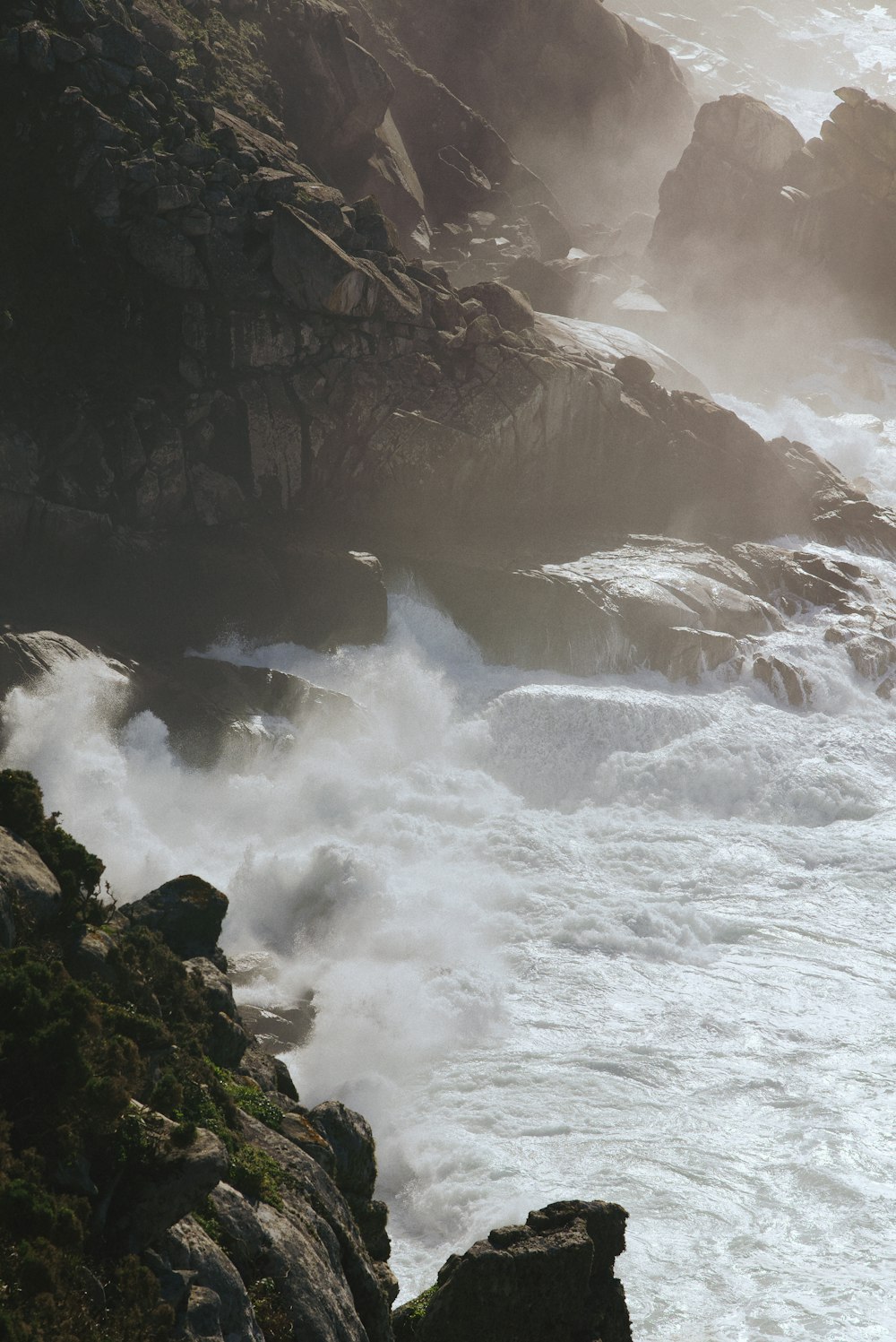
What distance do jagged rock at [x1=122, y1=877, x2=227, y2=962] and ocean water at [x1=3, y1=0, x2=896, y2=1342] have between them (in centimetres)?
747

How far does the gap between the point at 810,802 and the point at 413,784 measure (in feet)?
51.9

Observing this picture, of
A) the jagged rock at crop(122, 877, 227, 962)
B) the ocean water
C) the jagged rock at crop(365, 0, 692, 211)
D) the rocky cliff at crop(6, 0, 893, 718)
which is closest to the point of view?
the jagged rock at crop(122, 877, 227, 962)

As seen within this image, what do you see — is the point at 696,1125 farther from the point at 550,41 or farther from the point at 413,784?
the point at 550,41

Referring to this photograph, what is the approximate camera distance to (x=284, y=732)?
4222 centimetres

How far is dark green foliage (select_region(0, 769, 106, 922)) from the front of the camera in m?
18.1

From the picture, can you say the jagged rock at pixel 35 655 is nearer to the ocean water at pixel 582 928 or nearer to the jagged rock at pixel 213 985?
the ocean water at pixel 582 928

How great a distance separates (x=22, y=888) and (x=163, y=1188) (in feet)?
17.7

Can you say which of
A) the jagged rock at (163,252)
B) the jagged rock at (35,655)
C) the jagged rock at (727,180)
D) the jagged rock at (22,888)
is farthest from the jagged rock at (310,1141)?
the jagged rock at (727,180)

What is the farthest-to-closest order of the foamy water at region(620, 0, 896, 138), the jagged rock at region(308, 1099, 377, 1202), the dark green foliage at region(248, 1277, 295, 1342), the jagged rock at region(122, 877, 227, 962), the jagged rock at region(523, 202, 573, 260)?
the foamy water at region(620, 0, 896, 138)
the jagged rock at region(523, 202, 573, 260)
the jagged rock at region(122, 877, 227, 962)
the jagged rock at region(308, 1099, 377, 1202)
the dark green foliage at region(248, 1277, 295, 1342)

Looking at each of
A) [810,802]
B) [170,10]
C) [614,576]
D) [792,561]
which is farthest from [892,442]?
[170,10]

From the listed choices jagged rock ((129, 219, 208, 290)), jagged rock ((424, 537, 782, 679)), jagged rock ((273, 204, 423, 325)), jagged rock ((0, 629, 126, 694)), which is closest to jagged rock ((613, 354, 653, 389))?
jagged rock ((424, 537, 782, 679))

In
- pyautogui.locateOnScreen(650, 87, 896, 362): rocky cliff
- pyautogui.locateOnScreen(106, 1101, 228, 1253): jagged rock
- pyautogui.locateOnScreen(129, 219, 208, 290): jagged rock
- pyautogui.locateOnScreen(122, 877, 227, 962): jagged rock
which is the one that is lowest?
pyautogui.locateOnScreen(106, 1101, 228, 1253): jagged rock

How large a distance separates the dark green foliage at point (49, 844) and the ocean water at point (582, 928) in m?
10.6

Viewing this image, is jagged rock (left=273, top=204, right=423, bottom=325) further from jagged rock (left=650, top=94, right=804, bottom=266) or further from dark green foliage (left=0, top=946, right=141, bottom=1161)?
jagged rock (left=650, top=94, right=804, bottom=266)
